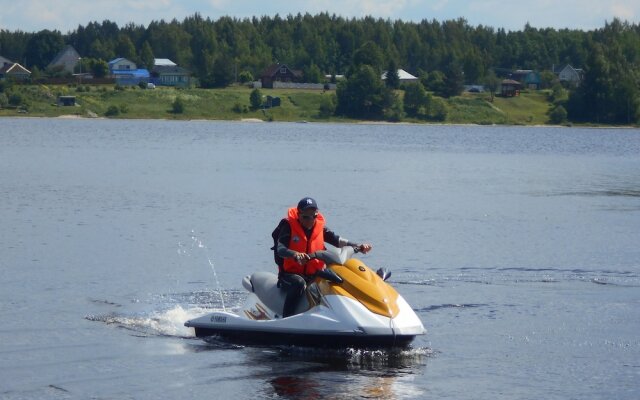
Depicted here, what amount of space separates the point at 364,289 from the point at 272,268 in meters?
8.82

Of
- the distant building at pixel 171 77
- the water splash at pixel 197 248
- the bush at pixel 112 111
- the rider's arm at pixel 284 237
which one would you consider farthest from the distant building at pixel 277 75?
the rider's arm at pixel 284 237

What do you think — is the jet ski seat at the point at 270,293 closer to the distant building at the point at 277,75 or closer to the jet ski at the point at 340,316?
the jet ski at the point at 340,316

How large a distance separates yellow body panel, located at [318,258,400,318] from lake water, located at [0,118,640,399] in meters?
0.67

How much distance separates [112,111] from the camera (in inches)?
4926

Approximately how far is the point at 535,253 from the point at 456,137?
79.4 m

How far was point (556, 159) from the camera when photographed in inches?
3027

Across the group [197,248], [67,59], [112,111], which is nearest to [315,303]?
[197,248]

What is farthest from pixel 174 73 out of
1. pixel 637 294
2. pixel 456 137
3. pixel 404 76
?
pixel 637 294

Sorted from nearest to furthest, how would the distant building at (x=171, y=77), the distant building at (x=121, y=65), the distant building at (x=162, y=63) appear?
the distant building at (x=171, y=77) < the distant building at (x=121, y=65) < the distant building at (x=162, y=63)

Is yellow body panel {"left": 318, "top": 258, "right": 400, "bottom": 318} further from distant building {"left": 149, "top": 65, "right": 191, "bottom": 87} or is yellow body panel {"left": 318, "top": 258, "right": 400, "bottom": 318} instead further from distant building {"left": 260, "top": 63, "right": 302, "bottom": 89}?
distant building {"left": 149, "top": 65, "right": 191, "bottom": 87}

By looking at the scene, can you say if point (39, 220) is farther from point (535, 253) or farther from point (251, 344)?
point (251, 344)

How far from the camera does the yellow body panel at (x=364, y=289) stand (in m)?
17.1

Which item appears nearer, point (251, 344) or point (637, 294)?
point (251, 344)

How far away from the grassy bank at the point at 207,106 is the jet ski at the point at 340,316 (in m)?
109
